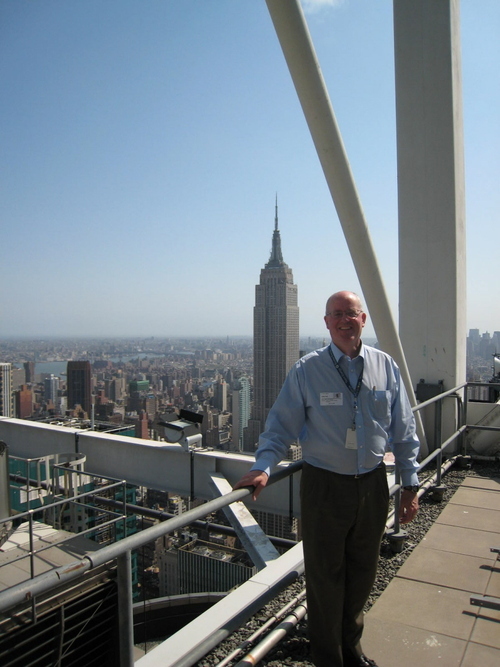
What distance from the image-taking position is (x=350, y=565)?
2238mm

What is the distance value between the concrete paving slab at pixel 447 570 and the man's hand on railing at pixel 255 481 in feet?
6.49

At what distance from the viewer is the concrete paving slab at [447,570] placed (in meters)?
3.39

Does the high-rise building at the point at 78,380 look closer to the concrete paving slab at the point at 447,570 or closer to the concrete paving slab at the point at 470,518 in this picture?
the concrete paving slab at the point at 470,518

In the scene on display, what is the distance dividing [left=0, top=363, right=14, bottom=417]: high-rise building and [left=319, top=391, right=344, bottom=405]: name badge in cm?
912

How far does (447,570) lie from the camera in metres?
3.58

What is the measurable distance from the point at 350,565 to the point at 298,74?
316cm

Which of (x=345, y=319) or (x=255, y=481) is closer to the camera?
(x=255, y=481)

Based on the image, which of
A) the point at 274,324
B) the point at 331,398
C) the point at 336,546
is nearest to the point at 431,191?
the point at 331,398

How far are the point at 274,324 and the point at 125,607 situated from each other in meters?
22.9

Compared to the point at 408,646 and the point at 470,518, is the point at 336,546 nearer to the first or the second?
the point at 408,646

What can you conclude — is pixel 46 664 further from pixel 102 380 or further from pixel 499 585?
pixel 102 380

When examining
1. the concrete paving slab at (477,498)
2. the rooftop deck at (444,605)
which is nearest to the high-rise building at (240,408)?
the concrete paving slab at (477,498)

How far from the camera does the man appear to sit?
2.17m

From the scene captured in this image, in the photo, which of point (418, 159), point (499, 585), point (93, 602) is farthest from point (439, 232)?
point (93, 602)
